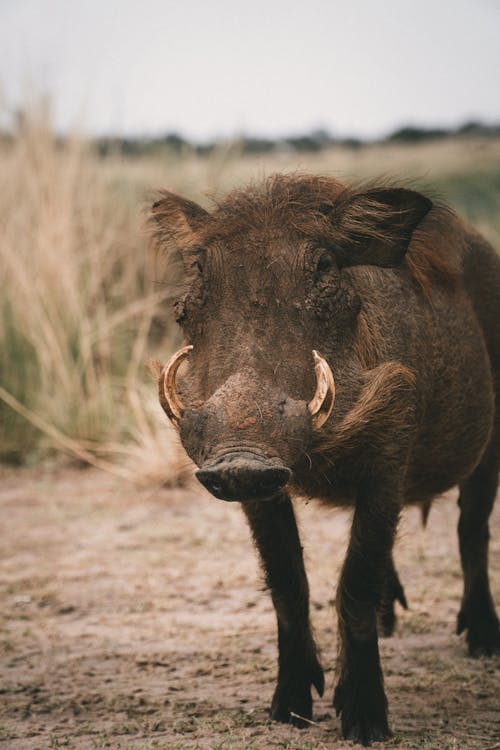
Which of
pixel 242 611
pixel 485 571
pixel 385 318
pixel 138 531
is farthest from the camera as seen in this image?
pixel 138 531

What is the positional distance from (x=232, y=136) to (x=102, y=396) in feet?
10.1

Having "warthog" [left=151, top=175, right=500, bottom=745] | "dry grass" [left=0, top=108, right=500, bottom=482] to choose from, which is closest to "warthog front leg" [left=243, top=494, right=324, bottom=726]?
"warthog" [left=151, top=175, right=500, bottom=745]

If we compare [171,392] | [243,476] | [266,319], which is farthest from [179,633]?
[243,476]

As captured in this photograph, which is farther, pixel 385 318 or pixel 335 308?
pixel 385 318

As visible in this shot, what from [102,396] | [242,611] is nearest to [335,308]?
[242,611]

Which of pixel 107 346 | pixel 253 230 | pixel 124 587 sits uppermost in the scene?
pixel 253 230

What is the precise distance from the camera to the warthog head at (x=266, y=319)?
2145 mm

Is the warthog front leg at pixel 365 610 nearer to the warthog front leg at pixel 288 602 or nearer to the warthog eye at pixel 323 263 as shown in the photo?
the warthog front leg at pixel 288 602

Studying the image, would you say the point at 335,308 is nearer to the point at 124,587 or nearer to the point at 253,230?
the point at 253,230

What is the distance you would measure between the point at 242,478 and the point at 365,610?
2.94 ft

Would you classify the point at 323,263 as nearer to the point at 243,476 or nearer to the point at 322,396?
the point at 322,396

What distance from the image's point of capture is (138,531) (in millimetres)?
5305

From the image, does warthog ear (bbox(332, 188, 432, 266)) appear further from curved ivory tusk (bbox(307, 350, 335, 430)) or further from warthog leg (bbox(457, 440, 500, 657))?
warthog leg (bbox(457, 440, 500, 657))

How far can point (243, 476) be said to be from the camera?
2.03m
